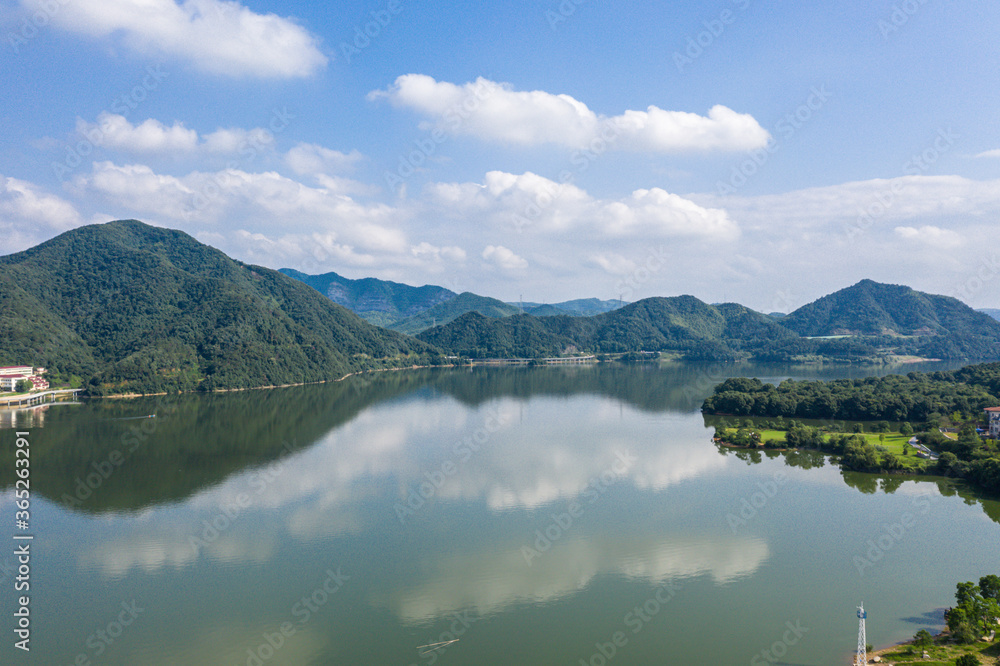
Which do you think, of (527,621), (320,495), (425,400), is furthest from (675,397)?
(527,621)

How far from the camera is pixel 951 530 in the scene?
734 inches

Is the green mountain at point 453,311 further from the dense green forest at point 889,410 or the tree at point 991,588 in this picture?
the tree at point 991,588

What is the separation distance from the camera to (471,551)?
55.6ft

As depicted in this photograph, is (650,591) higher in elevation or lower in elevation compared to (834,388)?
lower

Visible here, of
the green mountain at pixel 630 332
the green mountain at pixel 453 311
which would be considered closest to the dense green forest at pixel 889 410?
the green mountain at pixel 630 332

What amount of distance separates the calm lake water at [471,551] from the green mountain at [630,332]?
77779mm

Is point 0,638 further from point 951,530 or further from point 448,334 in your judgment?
point 448,334

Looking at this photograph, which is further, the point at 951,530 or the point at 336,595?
the point at 951,530

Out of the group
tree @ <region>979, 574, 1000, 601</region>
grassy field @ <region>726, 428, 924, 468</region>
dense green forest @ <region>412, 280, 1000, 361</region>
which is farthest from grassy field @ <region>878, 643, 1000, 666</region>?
dense green forest @ <region>412, 280, 1000, 361</region>

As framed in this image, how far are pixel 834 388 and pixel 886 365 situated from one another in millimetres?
54899

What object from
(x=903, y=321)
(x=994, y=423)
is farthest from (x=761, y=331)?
(x=994, y=423)

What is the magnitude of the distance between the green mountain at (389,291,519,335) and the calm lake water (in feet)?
435

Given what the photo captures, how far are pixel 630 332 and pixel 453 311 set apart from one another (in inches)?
2859

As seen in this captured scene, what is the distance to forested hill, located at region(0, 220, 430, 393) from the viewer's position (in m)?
54.3
